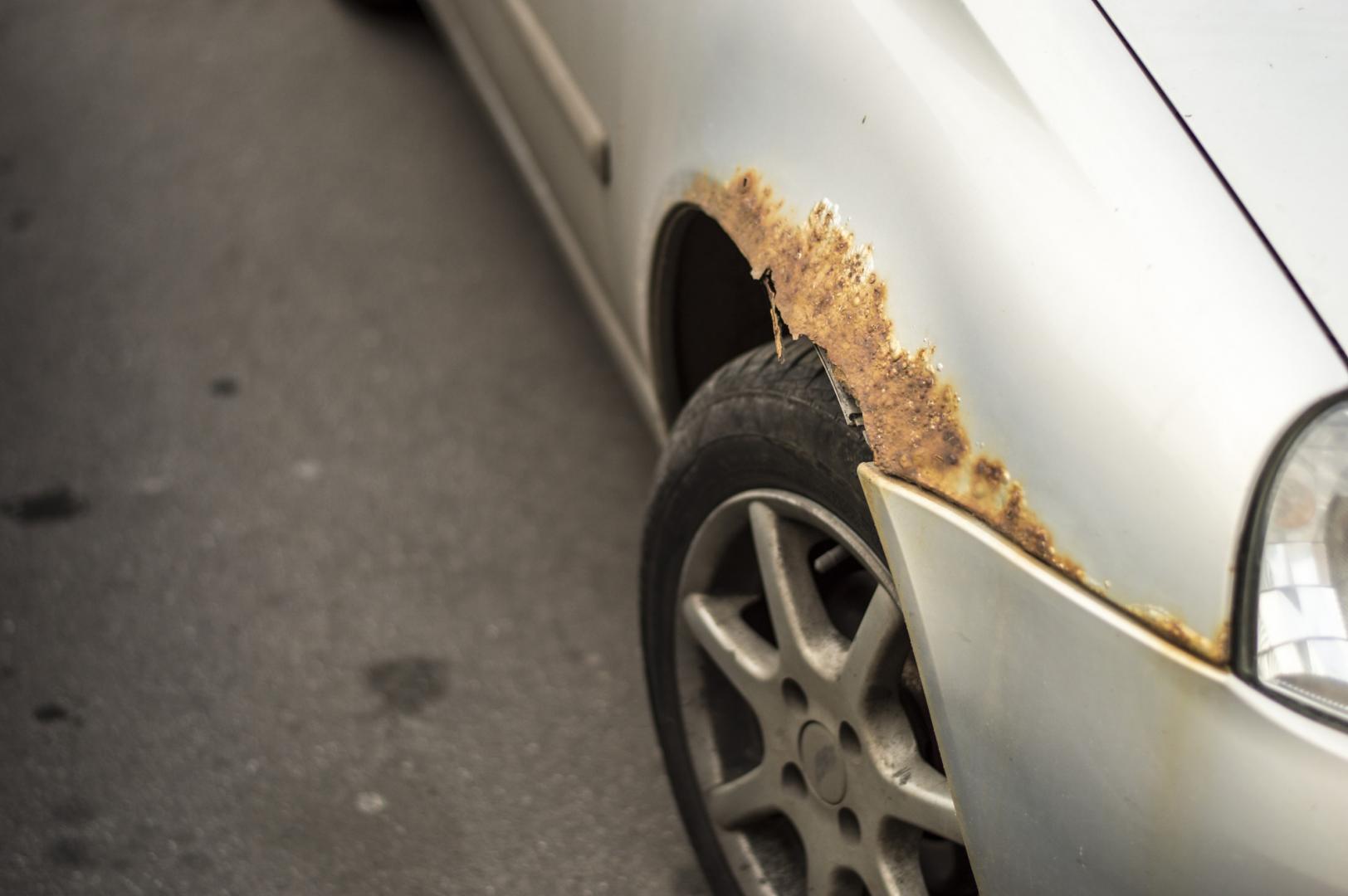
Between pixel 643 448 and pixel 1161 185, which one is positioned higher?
pixel 1161 185

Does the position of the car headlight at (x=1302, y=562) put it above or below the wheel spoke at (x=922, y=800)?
above

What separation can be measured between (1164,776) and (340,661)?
1.54 metres

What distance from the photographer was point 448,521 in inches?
98.6

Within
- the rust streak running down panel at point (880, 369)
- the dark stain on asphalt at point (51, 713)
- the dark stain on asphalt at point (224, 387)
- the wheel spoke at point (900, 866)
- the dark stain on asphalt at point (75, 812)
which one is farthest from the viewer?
the dark stain on asphalt at point (224, 387)

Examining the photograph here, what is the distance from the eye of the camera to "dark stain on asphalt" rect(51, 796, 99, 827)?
197 centimetres

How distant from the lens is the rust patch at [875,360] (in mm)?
1105

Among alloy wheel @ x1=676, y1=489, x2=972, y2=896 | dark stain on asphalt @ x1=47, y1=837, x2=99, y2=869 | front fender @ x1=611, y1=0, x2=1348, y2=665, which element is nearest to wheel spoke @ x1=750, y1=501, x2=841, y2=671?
alloy wheel @ x1=676, y1=489, x2=972, y2=896

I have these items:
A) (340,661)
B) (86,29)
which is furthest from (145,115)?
(340,661)

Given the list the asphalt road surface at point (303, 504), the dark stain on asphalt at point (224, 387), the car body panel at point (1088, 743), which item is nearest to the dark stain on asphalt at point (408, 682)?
the asphalt road surface at point (303, 504)

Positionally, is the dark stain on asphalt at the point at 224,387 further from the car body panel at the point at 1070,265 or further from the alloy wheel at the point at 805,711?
the car body panel at the point at 1070,265

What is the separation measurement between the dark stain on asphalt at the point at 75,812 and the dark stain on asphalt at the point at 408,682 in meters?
0.45

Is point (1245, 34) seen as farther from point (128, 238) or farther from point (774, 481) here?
point (128, 238)

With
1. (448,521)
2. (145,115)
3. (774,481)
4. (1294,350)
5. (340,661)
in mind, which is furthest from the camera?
(145,115)

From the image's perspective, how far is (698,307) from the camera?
1.84 meters
